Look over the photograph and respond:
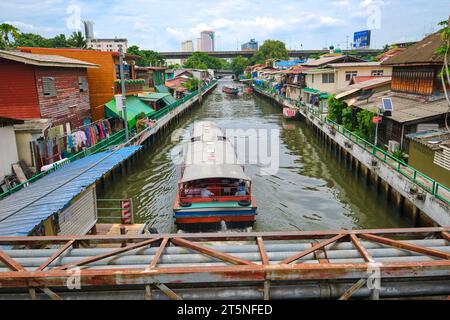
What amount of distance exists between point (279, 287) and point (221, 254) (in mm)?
876

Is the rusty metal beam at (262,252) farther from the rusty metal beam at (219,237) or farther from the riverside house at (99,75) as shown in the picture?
the riverside house at (99,75)

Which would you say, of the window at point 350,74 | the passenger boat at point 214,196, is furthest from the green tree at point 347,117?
the window at point 350,74

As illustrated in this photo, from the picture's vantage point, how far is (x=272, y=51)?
13750 cm

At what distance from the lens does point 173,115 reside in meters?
42.7

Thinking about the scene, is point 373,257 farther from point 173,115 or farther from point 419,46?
point 173,115

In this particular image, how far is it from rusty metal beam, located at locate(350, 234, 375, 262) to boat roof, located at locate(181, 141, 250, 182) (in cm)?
834

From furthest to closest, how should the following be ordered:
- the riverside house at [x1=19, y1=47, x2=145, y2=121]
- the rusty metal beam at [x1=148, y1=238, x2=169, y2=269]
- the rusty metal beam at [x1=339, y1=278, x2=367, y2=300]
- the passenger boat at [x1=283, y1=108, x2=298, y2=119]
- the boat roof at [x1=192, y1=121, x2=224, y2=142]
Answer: the passenger boat at [x1=283, y1=108, x2=298, y2=119]
the riverside house at [x1=19, y1=47, x2=145, y2=121]
the boat roof at [x1=192, y1=121, x2=224, y2=142]
the rusty metal beam at [x1=148, y1=238, x2=169, y2=269]
the rusty metal beam at [x1=339, y1=278, x2=367, y2=300]

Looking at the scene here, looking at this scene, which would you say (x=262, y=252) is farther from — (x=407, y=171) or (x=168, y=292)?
(x=407, y=171)

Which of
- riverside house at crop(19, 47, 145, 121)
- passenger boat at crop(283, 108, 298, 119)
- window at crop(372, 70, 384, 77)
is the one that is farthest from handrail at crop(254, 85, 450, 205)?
window at crop(372, 70, 384, 77)

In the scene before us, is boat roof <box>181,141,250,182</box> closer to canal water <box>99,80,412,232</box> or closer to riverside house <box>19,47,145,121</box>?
canal water <box>99,80,412,232</box>

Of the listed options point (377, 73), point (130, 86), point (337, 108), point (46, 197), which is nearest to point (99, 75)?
point (130, 86)

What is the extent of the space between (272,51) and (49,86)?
125 meters

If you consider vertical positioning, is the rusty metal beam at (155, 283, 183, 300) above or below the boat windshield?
above

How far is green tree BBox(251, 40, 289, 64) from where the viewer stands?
13612cm
